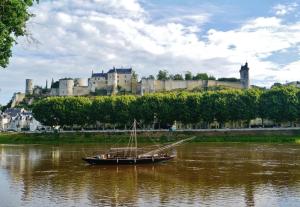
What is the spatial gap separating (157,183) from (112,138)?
75602 millimetres

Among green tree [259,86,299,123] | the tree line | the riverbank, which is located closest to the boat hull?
the riverbank

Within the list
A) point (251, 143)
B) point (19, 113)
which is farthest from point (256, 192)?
point (19, 113)

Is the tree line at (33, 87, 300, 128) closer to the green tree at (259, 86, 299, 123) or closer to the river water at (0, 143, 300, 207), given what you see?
the green tree at (259, 86, 299, 123)

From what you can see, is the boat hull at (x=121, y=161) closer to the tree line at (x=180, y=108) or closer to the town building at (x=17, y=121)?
the tree line at (x=180, y=108)

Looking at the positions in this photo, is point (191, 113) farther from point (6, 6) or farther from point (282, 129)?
point (6, 6)

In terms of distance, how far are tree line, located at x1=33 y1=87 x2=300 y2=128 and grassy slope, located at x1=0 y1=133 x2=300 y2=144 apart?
235 inches

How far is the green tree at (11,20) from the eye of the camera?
26.8 metres

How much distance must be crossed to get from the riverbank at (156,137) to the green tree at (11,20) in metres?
79.0

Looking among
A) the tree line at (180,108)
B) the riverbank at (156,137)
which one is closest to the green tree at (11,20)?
the riverbank at (156,137)

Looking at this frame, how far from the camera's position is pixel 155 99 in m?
125

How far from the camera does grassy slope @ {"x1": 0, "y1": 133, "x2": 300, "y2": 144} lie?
4251 inches

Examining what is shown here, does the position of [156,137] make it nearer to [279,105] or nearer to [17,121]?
[279,105]

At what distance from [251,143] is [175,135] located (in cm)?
2111

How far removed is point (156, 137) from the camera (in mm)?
116375
